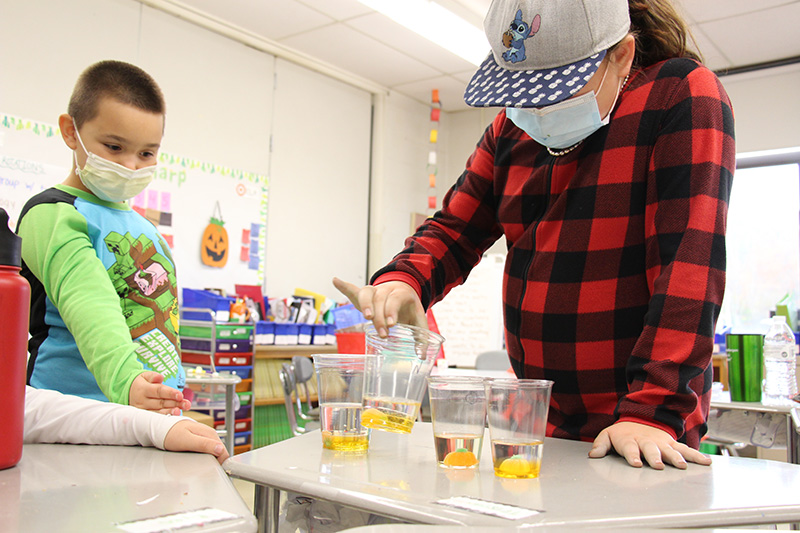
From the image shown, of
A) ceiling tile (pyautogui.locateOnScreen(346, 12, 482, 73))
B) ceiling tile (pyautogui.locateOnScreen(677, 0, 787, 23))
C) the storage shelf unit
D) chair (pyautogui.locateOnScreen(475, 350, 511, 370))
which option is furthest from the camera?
ceiling tile (pyautogui.locateOnScreen(346, 12, 482, 73))

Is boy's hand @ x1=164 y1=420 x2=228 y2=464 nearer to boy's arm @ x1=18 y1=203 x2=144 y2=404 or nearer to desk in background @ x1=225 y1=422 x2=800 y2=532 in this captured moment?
desk in background @ x1=225 y1=422 x2=800 y2=532

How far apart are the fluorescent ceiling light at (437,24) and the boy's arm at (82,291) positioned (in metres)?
3.54

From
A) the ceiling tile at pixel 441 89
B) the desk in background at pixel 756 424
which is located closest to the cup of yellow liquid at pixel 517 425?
the desk in background at pixel 756 424

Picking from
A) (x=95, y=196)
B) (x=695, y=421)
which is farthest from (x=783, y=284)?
(x=95, y=196)

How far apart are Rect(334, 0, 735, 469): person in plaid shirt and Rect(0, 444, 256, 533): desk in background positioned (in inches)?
13.7

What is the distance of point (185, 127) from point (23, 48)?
108cm

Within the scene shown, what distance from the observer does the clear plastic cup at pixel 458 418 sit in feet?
2.69

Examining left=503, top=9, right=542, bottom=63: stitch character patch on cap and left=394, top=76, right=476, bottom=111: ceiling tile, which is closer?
left=503, top=9, right=542, bottom=63: stitch character patch on cap

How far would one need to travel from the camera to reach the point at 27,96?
148 inches

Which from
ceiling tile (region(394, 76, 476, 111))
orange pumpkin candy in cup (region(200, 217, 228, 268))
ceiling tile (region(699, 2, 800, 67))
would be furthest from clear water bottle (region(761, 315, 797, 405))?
ceiling tile (region(394, 76, 476, 111))

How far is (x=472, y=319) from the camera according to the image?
17.3ft

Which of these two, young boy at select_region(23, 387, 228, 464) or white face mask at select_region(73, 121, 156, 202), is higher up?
white face mask at select_region(73, 121, 156, 202)

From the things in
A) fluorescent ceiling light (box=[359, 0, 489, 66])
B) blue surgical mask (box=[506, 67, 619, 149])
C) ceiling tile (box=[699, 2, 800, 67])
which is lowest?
blue surgical mask (box=[506, 67, 619, 149])

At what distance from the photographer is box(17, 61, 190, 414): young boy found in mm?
1033
